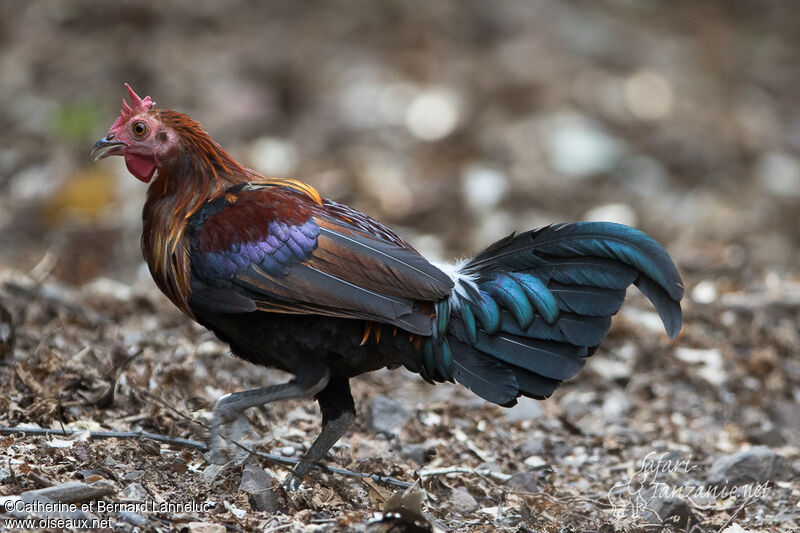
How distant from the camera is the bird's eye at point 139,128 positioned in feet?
14.5

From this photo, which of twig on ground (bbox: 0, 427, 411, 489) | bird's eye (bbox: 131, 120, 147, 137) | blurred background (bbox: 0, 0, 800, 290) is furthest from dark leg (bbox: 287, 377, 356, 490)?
blurred background (bbox: 0, 0, 800, 290)

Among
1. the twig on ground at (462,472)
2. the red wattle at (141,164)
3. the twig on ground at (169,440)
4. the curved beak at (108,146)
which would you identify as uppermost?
the curved beak at (108,146)

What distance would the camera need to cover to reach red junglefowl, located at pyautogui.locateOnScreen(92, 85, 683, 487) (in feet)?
13.4

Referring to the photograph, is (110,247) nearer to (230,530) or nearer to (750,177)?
(230,530)

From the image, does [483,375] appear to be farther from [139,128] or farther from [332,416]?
[139,128]

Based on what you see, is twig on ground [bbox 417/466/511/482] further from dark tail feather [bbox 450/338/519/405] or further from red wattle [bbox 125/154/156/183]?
red wattle [bbox 125/154/156/183]

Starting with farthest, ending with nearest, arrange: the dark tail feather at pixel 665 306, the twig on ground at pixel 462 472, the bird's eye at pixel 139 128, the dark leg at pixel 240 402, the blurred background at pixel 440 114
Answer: the blurred background at pixel 440 114, the twig on ground at pixel 462 472, the bird's eye at pixel 139 128, the dark leg at pixel 240 402, the dark tail feather at pixel 665 306

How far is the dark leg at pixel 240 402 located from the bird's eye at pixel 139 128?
1.31m

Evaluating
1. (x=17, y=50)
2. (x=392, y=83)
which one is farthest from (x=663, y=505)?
(x=17, y=50)

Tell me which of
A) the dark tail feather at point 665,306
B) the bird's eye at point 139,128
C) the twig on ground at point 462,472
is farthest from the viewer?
the twig on ground at point 462,472

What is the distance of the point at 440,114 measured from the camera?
10.5 m

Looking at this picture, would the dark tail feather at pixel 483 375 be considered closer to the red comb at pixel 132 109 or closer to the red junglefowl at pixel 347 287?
the red junglefowl at pixel 347 287

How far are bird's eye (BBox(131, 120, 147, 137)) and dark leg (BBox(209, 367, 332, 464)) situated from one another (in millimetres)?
1314

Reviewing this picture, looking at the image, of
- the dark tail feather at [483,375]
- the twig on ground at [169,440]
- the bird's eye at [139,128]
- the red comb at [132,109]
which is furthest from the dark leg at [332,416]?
the red comb at [132,109]
